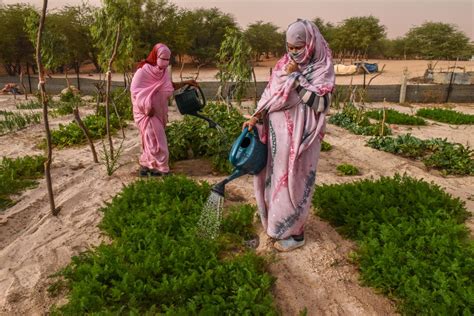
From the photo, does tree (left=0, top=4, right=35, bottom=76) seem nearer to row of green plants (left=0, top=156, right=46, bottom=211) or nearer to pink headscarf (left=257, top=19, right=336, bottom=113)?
row of green plants (left=0, top=156, right=46, bottom=211)

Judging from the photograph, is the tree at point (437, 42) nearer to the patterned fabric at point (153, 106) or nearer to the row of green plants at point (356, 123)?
the row of green plants at point (356, 123)

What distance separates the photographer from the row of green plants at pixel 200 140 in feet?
18.3

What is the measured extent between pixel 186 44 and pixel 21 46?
12.0 metres

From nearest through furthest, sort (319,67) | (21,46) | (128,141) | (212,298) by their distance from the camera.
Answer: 1. (212,298)
2. (319,67)
3. (128,141)
4. (21,46)

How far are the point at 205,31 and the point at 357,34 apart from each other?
57.1 ft

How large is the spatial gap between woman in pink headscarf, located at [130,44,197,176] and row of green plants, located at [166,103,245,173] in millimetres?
688

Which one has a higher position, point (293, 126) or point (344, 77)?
point (293, 126)

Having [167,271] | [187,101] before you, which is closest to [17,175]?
[187,101]

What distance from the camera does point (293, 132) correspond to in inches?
118

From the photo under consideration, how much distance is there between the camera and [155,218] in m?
3.60

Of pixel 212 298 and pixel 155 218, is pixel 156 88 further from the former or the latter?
pixel 212 298

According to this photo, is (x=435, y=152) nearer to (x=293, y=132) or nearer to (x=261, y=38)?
(x=293, y=132)

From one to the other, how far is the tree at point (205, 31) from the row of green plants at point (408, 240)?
32.2m

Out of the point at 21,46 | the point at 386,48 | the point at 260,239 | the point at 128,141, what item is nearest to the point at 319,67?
the point at 260,239
